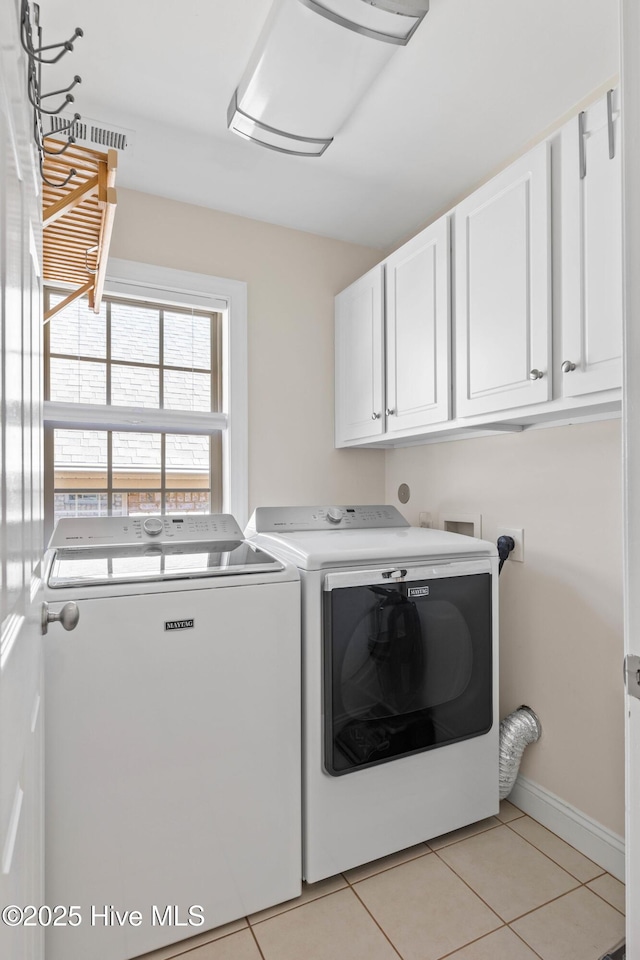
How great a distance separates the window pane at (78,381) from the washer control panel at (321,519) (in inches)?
34.4

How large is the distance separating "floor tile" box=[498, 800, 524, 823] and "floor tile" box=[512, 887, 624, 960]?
0.37 m

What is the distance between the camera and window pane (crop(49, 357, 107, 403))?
2.17 m

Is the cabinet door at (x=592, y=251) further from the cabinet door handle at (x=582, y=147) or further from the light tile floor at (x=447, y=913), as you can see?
the light tile floor at (x=447, y=913)

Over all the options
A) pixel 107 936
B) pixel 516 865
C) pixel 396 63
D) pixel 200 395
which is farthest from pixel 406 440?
pixel 107 936

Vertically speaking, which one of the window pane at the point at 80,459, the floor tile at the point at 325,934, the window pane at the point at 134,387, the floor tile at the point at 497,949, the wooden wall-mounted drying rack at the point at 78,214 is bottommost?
the floor tile at the point at 325,934

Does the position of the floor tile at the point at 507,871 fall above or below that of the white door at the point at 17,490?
below

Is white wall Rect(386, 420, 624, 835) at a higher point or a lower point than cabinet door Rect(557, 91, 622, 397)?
lower

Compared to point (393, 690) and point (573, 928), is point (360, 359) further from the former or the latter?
point (573, 928)

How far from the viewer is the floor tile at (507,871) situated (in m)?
1.54

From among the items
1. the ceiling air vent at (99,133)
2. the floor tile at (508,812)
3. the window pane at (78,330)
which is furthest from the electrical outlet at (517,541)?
the ceiling air vent at (99,133)

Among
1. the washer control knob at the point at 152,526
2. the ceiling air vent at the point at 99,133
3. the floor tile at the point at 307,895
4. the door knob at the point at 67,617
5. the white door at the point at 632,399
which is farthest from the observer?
the washer control knob at the point at 152,526

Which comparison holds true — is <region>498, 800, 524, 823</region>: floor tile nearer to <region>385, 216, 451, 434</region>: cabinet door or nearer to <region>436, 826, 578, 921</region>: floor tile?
<region>436, 826, 578, 921</region>: floor tile

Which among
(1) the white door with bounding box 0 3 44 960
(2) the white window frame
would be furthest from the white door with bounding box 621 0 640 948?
(2) the white window frame

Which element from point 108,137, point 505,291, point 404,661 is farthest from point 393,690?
point 108,137
